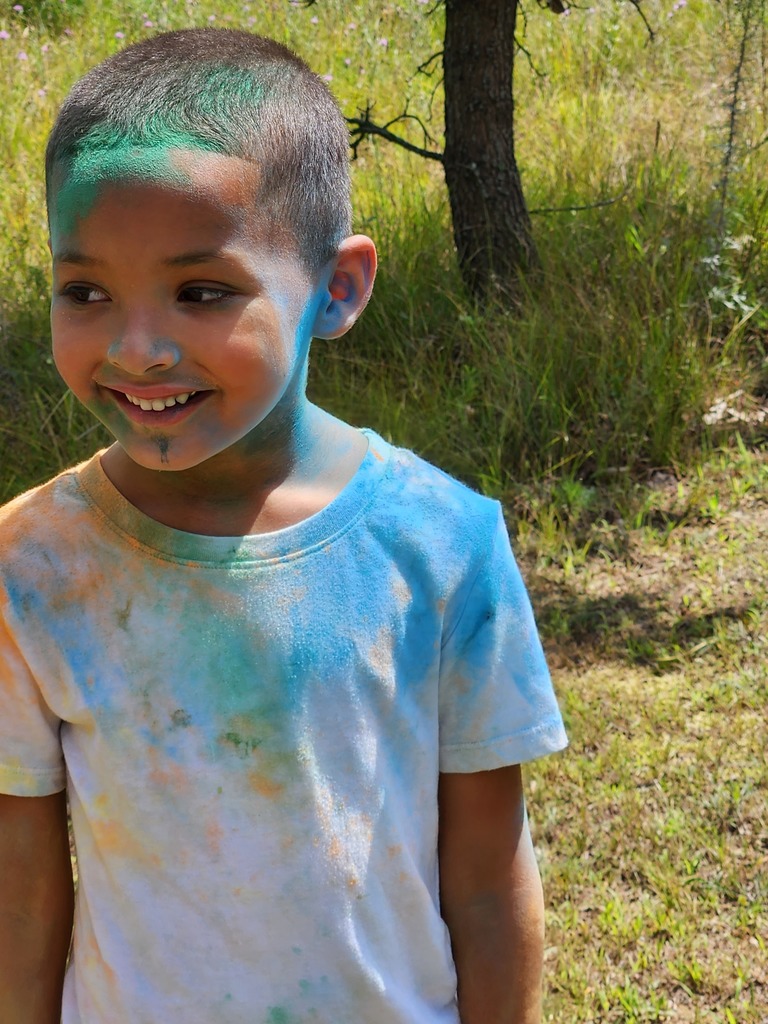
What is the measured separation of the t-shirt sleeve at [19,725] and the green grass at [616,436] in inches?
69.2

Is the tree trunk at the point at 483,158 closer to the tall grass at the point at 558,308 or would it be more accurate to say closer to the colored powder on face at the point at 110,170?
the tall grass at the point at 558,308

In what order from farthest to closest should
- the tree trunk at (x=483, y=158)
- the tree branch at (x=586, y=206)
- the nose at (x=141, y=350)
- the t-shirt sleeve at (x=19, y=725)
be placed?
the tree branch at (x=586, y=206) → the tree trunk at (x=483, y=158) → the t-shirt sleeve at (x=19, y=725) → the nose at (x=141, y=350)

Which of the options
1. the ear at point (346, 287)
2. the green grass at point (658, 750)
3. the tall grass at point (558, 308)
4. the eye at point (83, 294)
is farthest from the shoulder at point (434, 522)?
the tall grass at point (558, 308)

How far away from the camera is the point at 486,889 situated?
4.64 ft

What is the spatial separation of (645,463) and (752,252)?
115 cm

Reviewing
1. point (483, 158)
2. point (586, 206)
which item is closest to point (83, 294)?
point (483, 158)

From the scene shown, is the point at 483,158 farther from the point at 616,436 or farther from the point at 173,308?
the point at 173,308

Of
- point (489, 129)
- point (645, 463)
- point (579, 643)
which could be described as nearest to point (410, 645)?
point (579, 643)

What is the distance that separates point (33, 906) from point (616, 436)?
3.29m

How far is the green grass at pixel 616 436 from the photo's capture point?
2.88m

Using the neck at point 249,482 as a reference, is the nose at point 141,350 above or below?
above

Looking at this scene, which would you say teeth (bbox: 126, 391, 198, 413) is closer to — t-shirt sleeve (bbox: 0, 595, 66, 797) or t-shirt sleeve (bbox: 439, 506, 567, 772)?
t-shirt sleeve (bbox: 0, 595, 66, 797)

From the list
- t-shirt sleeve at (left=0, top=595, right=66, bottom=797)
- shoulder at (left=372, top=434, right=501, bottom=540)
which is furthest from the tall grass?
t-shirt sleeve at (left=0, top=595, right=66, bottom=797)

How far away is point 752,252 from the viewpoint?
487 cm
